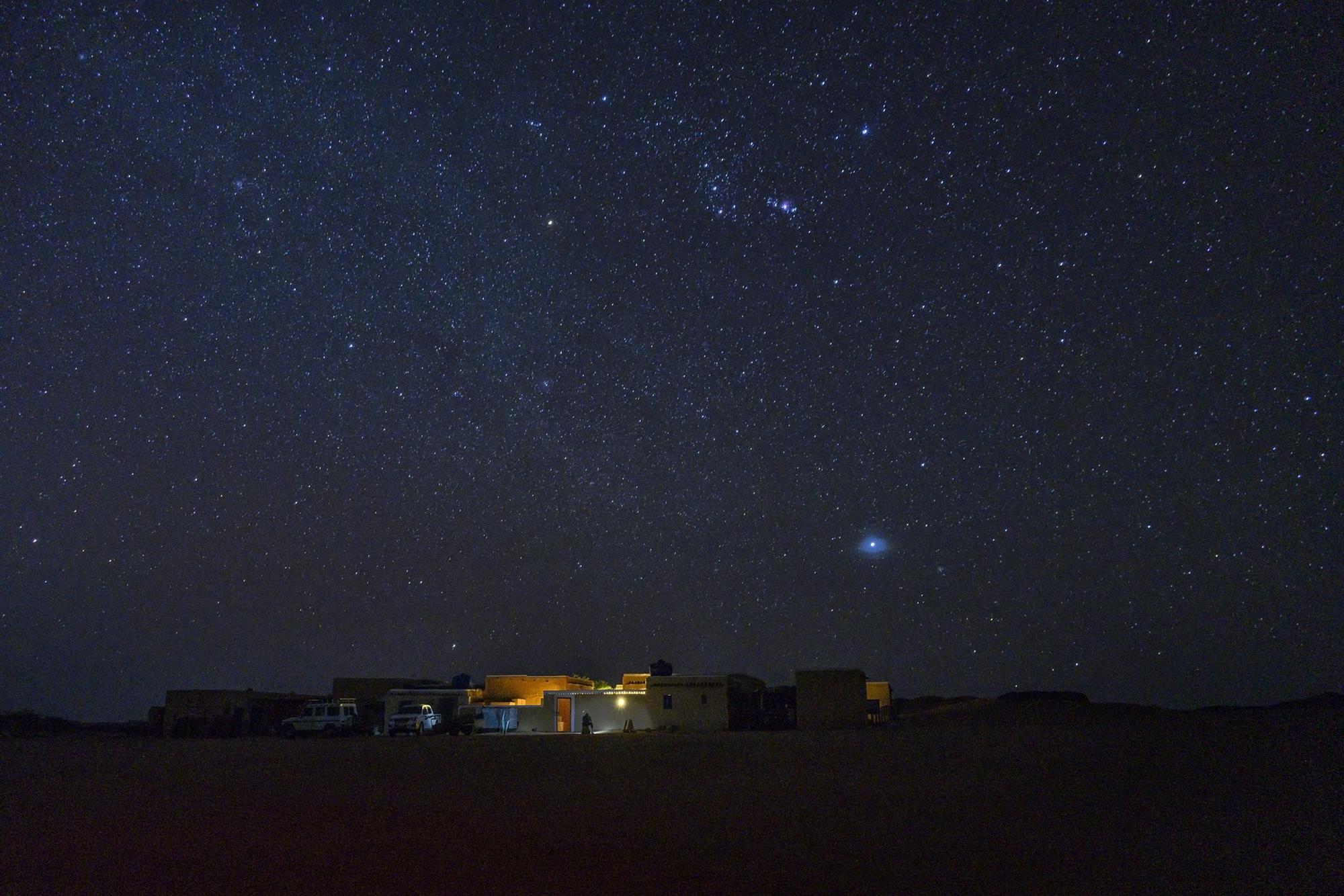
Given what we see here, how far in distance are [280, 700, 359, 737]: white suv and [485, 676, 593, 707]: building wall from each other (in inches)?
345

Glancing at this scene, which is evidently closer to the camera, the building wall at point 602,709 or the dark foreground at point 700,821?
the dark foreground at point 700,821

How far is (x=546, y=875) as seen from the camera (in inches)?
333

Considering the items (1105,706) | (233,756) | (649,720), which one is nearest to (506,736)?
(649,720)

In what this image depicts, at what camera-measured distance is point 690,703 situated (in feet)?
132

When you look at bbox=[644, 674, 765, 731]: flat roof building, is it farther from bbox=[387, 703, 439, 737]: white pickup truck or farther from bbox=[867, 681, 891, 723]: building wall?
bbox=[387, 703, 439, 737]: white pickup truck

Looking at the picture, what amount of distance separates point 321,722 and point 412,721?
378cm

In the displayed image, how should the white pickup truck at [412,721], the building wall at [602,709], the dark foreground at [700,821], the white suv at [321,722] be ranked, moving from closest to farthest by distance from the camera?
1. the dark foreground at [700,821]
2. the white suv at [321,722]
3. the white pickup truck at [412,721]
4. the building wall at [602,709]

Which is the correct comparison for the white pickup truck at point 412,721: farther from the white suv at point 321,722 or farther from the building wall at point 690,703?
the building wall at point 690,703

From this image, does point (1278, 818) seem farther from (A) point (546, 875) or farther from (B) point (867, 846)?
(A) point (546, 875)

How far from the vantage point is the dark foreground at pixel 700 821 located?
27.6 feet

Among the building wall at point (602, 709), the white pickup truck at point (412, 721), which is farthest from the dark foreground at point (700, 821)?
the building wall at point (602, 709)

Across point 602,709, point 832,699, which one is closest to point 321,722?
point 602,709

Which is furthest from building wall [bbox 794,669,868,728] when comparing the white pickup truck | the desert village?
the white pickup truck

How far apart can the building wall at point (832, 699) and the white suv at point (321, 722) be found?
19.6 m
